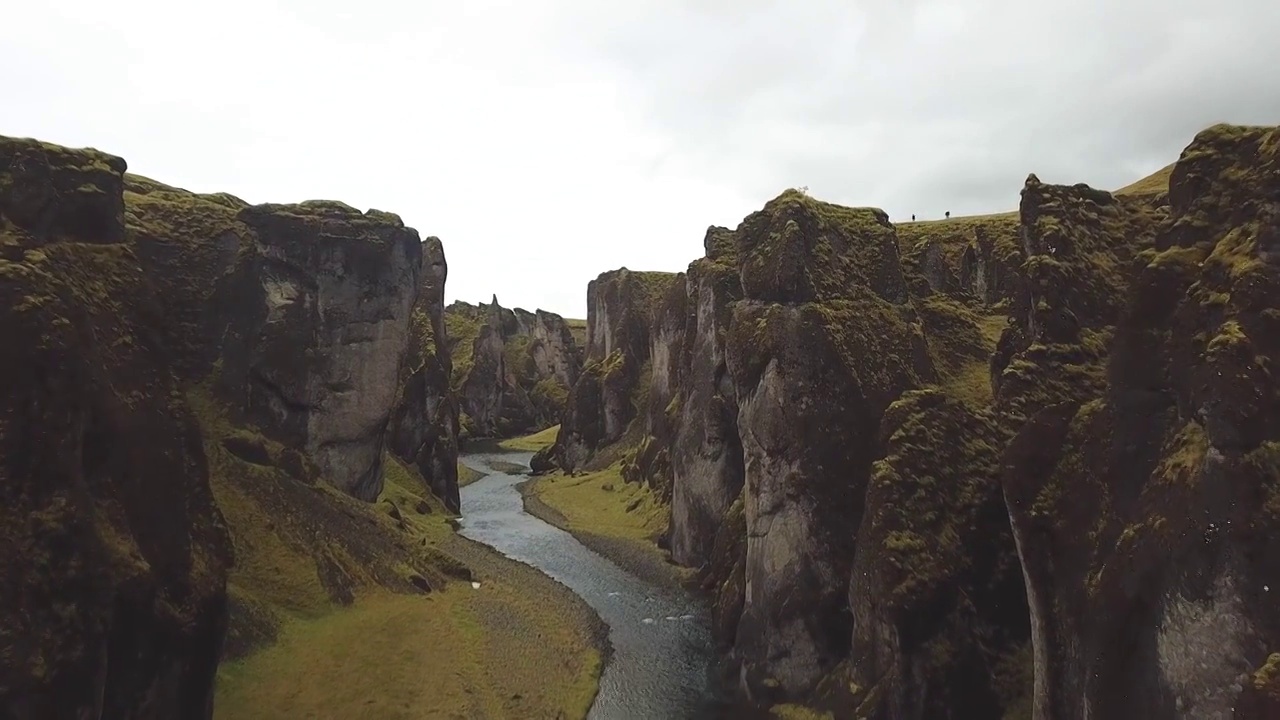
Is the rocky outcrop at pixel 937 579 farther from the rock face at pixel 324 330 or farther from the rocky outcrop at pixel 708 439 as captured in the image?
the rock face at pixel 324 330

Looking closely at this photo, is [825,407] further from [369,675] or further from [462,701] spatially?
[369,675]

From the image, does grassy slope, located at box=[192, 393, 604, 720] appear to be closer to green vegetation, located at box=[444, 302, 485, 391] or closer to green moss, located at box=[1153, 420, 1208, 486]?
green moss, located at box=[1153, 420, 1208, 486]

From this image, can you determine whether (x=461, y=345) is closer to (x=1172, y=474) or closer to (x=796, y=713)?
(x=796, y=713)

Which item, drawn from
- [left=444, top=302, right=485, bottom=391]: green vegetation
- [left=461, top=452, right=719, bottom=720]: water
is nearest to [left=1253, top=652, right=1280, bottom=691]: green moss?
[left=461, top=452, right=719, bottom=720]: water

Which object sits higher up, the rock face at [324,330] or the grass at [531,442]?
the rock face at [324,330]

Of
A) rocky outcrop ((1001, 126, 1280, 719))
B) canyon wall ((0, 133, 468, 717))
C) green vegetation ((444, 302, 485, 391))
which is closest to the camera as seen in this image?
rocky outcrop ((1001, 126, 1280, 719))

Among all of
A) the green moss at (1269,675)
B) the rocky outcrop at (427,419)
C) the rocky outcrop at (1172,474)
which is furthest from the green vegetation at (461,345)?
the green moss at (1269,675)
